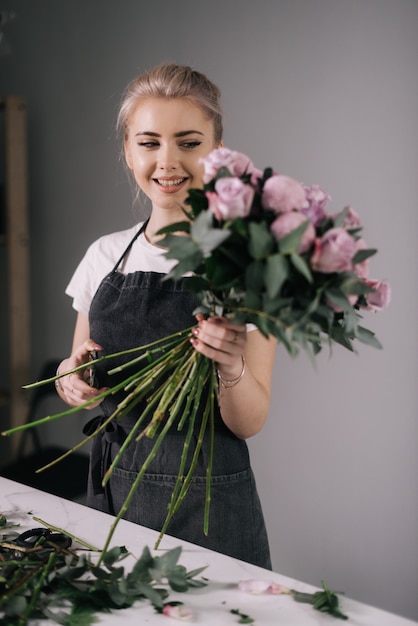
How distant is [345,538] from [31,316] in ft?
6.07

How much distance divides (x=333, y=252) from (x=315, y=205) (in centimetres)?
10

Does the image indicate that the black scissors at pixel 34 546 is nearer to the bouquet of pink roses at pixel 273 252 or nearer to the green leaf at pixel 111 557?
the green leaf at pixel 111 557

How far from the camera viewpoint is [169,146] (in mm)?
1384

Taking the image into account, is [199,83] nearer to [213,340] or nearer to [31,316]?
[213,340]

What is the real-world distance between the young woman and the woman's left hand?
1.08 feet

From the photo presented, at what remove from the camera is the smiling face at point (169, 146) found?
4.56 ft

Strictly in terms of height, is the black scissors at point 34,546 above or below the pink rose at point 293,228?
below

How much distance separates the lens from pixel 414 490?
7.55 ft

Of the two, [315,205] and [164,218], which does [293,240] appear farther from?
[164,218]

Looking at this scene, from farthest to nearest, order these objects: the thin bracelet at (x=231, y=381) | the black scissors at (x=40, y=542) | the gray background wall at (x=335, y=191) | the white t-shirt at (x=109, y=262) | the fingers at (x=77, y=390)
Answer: the gray background wall at (x=335, y=191), the white t-shirt at (x=109, y=262), the fingers at (x=77, y=390), the thin bracelet at (x=231, y=381), the black scissors at (x=40, y=542)

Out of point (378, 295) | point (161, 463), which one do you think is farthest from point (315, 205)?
point (161, 463)

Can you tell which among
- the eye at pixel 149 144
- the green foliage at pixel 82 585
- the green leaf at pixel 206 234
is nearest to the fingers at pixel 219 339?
the green leaf at pixel 206 234

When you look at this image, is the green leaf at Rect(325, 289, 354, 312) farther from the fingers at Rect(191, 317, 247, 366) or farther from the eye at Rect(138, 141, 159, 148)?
the eye at Rect(138, 141, 159, 148)

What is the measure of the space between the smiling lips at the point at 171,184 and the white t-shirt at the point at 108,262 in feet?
0.65
